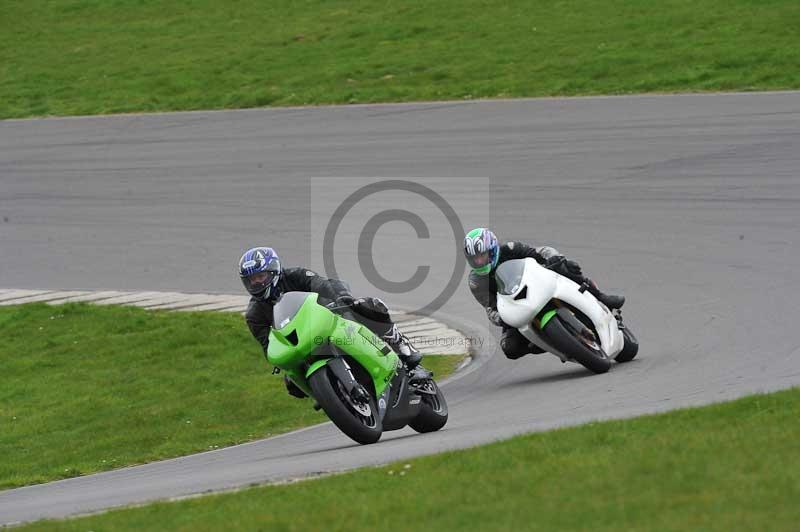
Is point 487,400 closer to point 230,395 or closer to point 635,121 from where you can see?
point 230,395

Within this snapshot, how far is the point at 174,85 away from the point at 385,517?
85.1 feet

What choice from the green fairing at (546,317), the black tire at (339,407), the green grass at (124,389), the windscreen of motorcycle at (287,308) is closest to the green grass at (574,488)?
the black tire at (339,407)

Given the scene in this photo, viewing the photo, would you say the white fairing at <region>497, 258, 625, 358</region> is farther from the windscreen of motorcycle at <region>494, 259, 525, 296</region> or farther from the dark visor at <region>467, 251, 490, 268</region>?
the dark visor at <region>467, 251, 490, 268</region>

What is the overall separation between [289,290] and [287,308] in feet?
3.18

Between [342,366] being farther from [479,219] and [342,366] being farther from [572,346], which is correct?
[479,219]

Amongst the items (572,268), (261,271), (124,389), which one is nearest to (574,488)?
(261,271)

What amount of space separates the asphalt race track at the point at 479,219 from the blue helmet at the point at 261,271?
1273 mm

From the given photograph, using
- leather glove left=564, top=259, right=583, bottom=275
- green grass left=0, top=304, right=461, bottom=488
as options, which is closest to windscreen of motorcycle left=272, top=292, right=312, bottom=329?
green grass left=0, top=304, right=461, bottom=488

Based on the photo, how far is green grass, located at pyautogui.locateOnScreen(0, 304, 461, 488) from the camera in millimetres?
12734

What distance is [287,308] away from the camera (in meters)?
9.84

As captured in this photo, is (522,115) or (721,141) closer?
(721,141)

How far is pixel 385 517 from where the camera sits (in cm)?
673

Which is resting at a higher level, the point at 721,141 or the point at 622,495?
the point at 622,495

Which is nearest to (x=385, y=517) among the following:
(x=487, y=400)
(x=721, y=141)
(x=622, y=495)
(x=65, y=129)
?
(x=622, y=495)
